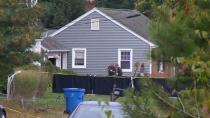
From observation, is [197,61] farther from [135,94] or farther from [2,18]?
[2,18]

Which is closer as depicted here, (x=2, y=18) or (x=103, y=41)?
(x=2, y=18)

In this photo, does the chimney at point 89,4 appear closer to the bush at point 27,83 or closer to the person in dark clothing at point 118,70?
the person in dark clothing at point 118,70

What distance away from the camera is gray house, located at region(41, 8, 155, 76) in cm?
5100

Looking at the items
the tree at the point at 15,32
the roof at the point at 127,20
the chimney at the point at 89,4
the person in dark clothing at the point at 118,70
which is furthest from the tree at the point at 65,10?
the tree at the point at 15,32

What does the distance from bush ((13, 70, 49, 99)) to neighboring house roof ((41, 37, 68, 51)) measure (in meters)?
23.6

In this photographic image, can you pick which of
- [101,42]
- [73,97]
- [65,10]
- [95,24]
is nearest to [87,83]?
[73,97]

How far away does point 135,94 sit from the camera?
18.2 ft

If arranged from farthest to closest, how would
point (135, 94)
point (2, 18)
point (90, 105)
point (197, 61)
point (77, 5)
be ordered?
point (77, 5) < point (2, 18) < point (90, 105) < point (135, 94) < point (197, 61)

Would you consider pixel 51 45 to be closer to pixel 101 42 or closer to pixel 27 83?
pixel 101 42

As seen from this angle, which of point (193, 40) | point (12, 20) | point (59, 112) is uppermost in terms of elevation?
point (12, 20)

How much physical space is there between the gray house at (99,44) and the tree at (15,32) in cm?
2414

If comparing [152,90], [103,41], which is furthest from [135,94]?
[103,41]

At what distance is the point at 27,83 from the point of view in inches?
1062

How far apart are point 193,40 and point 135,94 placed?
30.2 inches
